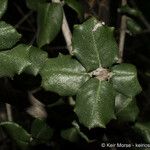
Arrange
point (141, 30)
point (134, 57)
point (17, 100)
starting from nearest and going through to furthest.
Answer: point (17, 100), point (141, 30), point (134, 57)

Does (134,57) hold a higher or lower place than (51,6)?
lower

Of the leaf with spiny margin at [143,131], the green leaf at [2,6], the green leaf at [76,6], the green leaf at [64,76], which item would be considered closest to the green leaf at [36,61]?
the green leaf at [64,76]

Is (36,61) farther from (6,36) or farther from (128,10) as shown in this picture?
(128,10)

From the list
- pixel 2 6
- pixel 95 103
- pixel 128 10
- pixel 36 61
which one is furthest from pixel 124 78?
pixel 128 10

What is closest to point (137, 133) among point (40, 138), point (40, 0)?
point (40, 138)

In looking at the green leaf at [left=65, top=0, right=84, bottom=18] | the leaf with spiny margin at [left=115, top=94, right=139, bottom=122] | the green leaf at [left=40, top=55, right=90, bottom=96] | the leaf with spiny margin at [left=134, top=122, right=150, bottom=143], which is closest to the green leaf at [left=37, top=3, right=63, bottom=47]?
the green leaf at [left=65, top=0, right=84, bottom=18]

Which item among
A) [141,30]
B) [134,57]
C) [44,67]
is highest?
[44,67]

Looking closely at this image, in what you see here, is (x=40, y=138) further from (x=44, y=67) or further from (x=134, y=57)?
(x=134, y=57)

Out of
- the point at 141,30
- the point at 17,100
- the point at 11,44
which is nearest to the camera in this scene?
the point at 11,44
